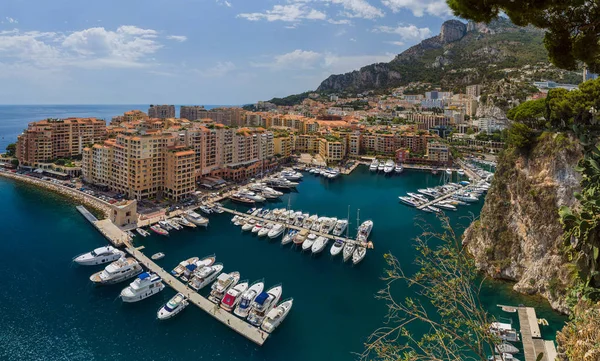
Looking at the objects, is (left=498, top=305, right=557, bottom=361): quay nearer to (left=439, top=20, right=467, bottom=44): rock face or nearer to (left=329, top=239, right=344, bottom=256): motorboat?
(left=329, top=239, right=344, bottom=256): motorboat

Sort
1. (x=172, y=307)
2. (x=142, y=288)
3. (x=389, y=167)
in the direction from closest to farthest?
(x=172, y=307), (x=142, y=288), (x=389, y=167)

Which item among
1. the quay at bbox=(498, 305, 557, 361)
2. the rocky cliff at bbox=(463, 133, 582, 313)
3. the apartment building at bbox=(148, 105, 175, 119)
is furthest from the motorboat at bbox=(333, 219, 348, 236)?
the apartment building at bbox=(148, 105, 175, 119)

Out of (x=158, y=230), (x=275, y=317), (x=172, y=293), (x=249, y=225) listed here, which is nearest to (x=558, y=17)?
(x=275, y=317)

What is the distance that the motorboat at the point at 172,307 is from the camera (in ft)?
46.1

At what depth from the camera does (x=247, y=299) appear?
48.1 ft

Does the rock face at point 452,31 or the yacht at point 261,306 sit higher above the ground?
the rock face at point 452,31

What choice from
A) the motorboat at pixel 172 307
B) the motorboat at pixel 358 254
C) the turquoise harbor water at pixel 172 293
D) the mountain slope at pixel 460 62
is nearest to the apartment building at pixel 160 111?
the turquoise harbor water at pixel 172 293

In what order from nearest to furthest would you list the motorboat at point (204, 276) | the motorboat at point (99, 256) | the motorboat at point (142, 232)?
the motorboat at point (204, 276)
the motorboat at point (99, 256)
the motorboat at point (142, 232)

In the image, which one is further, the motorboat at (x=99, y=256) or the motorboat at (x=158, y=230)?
the motorboat at (x=158, y=230)

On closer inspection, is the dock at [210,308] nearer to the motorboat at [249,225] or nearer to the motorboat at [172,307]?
the motorboat at [172,307]

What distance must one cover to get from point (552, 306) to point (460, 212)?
14.6 m

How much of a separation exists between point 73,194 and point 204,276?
66.1 ft

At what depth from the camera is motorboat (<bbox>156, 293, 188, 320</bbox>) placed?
14.0 metres

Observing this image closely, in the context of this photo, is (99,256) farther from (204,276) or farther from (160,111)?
(160,111)
